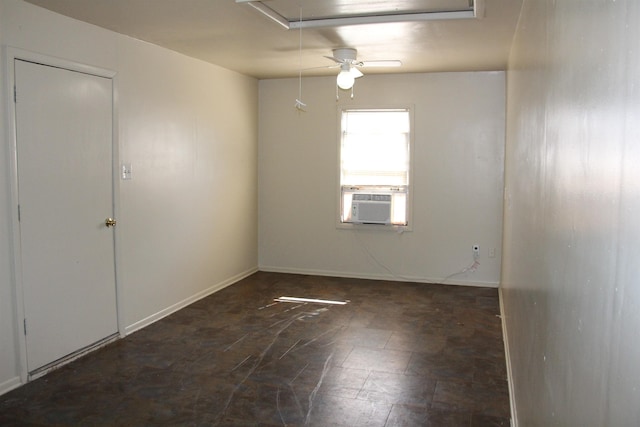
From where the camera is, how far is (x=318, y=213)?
6895mm

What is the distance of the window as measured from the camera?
6566mm

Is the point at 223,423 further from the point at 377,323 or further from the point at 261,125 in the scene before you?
the point at 261,125

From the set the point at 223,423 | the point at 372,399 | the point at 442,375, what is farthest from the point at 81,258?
the point at 442,375

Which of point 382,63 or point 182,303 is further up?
point 382,63

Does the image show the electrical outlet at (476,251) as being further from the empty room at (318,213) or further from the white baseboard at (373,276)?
the white baseboard at (373,276)

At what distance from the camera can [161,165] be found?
4980 mm

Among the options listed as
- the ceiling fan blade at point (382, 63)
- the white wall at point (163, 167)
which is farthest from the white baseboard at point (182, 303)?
the ceiling fan blade at point (382, 63)

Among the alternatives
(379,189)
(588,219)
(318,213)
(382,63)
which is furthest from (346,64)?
(588,219)

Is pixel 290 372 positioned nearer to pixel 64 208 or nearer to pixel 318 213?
pixel 64 208

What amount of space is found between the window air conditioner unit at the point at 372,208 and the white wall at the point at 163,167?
137 cm

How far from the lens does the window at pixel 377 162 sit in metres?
6.57

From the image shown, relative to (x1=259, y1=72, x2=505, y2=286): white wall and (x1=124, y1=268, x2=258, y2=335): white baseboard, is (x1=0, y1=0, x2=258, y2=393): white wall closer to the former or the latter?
(x1=124, y1=268, x2=258, y2=335): white baseboard

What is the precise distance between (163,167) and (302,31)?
1766 mm

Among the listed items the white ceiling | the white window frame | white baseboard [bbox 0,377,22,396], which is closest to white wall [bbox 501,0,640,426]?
the white ceiling
